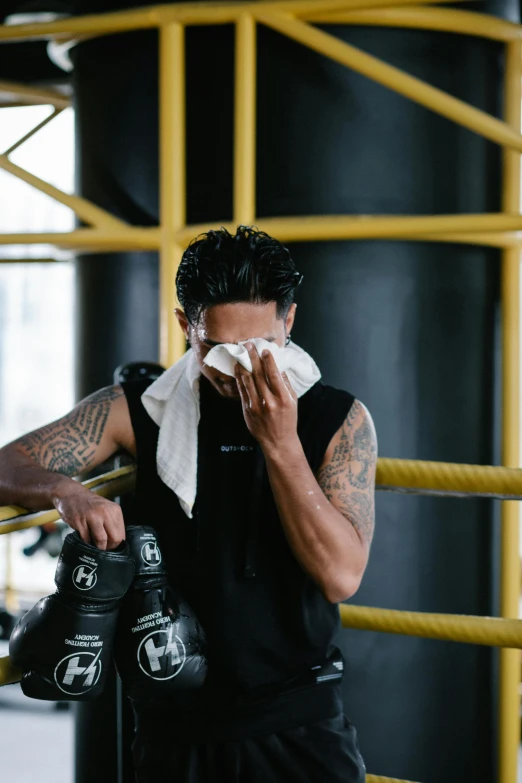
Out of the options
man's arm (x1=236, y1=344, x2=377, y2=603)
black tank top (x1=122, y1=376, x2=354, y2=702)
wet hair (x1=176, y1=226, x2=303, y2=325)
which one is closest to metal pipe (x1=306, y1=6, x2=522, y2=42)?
wet hair (x1=176, y1=226, x2=303, y2=325)

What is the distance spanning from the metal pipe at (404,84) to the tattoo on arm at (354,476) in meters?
1.19

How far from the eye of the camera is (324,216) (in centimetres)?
283

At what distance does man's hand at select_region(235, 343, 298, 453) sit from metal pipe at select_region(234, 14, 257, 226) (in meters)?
1.21

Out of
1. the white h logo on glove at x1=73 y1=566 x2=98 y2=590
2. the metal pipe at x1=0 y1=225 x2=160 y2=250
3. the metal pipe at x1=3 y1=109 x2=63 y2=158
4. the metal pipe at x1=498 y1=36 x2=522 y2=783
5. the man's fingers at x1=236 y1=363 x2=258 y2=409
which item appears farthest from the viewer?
the metal pipe at x1=3 y1=109 x2=63 y2=158

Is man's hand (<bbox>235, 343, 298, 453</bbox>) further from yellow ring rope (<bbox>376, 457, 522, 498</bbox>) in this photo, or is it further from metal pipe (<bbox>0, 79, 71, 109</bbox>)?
metal pipe (<bbox>0, 79, 71, 109</bbox>)

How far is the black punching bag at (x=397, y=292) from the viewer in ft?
9.57

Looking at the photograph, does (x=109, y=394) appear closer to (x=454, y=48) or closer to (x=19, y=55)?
(x=454, y=48)

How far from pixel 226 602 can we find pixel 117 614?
Result: 0.82 ft

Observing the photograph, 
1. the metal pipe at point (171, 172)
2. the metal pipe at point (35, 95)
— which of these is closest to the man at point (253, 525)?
the metal pipe at point (171, 172)

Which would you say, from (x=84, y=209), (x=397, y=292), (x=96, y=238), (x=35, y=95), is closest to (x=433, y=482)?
(x=397, y=292)

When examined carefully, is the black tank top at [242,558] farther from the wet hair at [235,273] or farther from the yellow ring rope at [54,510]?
the wet hair at [235,273]

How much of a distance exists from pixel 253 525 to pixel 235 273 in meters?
0.51

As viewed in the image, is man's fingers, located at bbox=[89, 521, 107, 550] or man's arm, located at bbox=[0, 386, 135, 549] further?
man's arm, located at bbox=[0, 386, 135, 549]

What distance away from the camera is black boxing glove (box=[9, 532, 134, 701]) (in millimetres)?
1438
